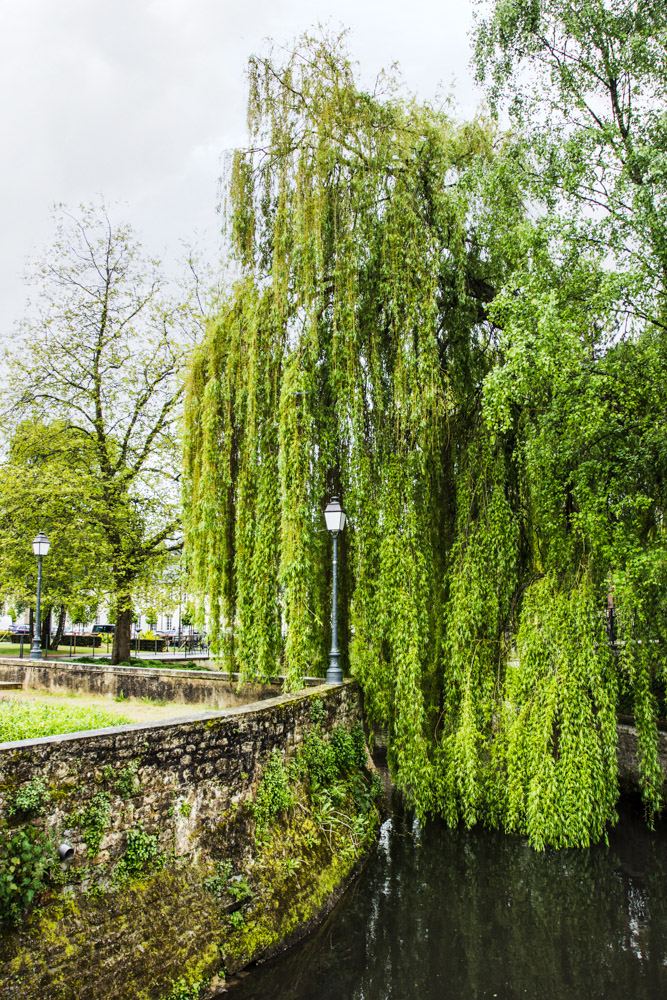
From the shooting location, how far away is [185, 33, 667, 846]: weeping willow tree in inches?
344

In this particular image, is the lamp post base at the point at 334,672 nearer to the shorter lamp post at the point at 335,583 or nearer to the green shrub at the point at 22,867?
the shorter lamp post at the point at 335,583

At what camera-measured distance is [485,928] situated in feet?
23.9

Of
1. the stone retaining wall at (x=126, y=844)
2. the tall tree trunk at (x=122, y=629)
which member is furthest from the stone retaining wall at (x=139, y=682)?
the tall tree trunk at (x=122, y=629)

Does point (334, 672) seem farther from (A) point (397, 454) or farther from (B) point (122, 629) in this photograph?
(B) point (122, 629)

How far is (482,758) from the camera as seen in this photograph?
8867 mm

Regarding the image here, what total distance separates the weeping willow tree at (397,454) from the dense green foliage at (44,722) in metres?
2.36

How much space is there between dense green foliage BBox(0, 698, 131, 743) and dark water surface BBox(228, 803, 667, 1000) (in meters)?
3.09

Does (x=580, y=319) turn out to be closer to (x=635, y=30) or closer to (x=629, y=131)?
(x=629, y=131)

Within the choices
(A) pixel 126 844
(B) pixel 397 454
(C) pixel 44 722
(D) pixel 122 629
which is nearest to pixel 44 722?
(C) pixel 44 722

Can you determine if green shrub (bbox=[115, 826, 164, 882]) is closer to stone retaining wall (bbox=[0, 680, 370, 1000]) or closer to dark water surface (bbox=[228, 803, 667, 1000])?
stone retaining wall (bbox=[0, 680, 370, 1000])

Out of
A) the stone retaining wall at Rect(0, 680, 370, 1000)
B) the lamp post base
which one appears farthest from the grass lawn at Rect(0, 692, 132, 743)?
the lamp post base

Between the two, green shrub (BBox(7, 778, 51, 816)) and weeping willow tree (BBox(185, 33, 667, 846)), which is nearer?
green shrub (BBox(7, 778, 51, 816))

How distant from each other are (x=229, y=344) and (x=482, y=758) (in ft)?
24.5

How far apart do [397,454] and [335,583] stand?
2147 millimetres
